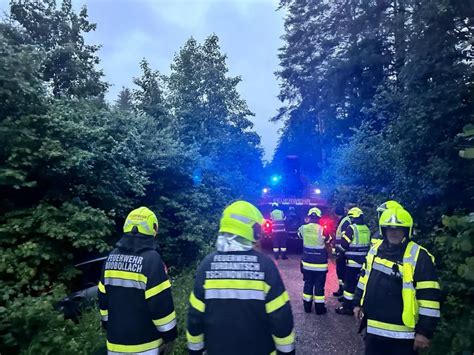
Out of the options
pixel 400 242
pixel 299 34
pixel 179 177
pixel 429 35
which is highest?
pixel 299 34

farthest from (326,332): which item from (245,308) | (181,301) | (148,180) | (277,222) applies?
(277,222)

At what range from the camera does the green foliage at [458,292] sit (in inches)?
140

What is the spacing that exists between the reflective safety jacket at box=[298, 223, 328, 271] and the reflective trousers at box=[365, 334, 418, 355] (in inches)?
156

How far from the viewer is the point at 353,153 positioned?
1625cm

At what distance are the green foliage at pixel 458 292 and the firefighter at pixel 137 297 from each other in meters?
2.61

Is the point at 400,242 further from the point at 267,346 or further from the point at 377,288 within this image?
the point at 267,346

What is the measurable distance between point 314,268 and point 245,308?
525 cm

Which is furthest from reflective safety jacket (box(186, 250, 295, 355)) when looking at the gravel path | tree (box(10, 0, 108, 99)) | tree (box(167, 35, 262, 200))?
tree (box(10, 0, 108, 99))

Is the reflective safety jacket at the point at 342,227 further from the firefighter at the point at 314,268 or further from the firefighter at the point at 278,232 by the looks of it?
the firefighter at the point at 278,232

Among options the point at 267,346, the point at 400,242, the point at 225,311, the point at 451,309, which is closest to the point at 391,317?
the point at 400,242

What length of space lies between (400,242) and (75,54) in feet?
72.8

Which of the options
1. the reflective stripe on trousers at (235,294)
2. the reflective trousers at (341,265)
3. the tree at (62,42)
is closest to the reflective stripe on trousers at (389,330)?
the reflective stripe on trousers at (235,294)

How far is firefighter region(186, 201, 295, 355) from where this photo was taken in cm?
292

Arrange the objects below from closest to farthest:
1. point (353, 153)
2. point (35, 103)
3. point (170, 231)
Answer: point (35, 103), point (170, 231), point (353, 153)
